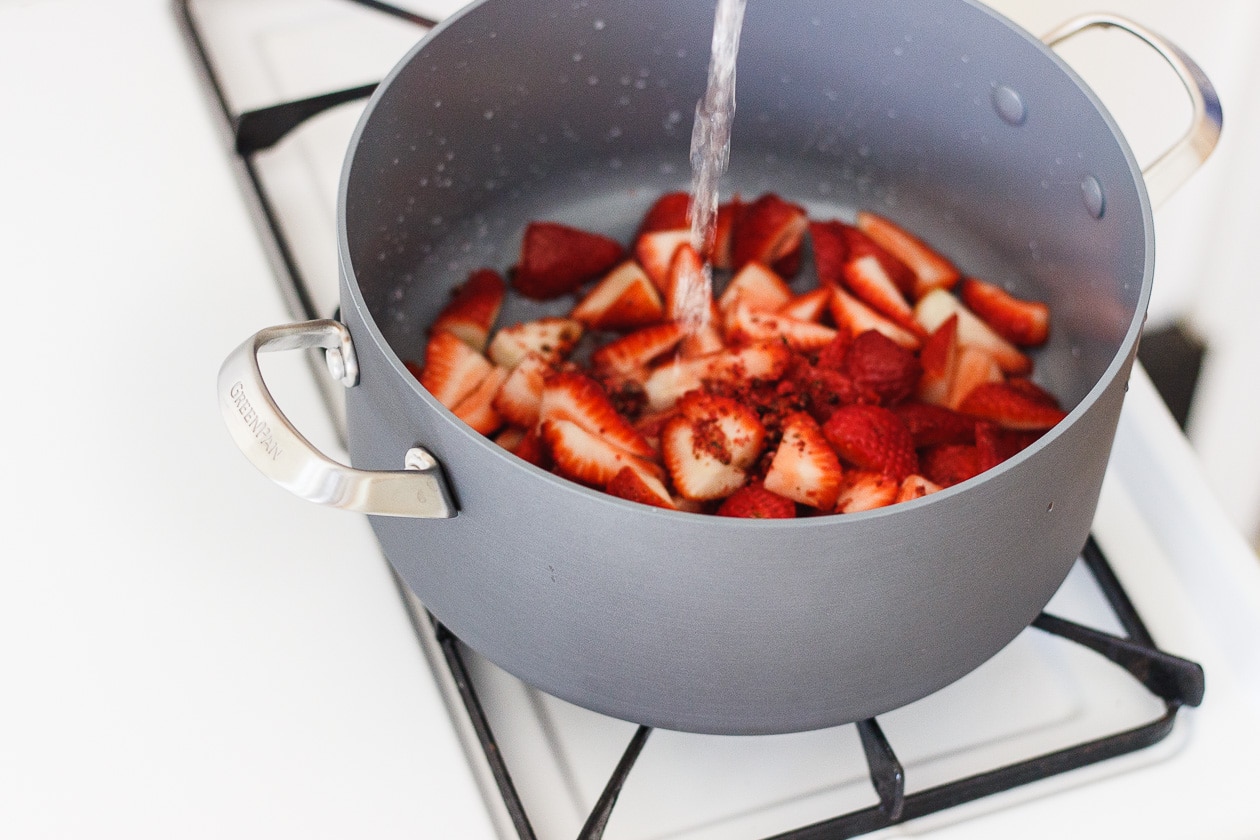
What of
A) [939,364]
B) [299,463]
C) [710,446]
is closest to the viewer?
[299,463]

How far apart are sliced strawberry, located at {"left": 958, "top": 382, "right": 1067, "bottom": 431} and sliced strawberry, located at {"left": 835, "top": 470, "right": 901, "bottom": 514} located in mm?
121

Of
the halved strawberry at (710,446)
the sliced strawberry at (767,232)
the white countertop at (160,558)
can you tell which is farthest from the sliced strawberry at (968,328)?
the white countertop at (160,558)

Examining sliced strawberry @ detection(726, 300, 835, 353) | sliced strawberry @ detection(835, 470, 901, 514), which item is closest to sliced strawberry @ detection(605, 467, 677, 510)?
sliced strawberry @ detection(835, 470, 901, 514)

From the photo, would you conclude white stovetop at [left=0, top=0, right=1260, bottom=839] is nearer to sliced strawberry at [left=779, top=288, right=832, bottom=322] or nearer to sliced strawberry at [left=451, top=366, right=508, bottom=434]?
sliced strawberry at [left=451, top=366, right=508, bottom=434]

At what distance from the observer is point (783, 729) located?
22.7 inches

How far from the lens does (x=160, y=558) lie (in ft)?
2.22

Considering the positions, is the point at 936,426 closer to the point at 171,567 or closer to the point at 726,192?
the point at 726,192

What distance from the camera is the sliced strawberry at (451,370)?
800 millimetres

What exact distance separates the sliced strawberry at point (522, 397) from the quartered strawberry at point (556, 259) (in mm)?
124

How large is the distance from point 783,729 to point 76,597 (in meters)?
0.38

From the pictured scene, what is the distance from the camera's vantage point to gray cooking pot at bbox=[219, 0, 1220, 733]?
499mm

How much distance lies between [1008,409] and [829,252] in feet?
0.64

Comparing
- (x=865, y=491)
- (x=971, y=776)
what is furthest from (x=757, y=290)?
(x=971, y=776)

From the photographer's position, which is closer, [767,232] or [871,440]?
[871,440]
